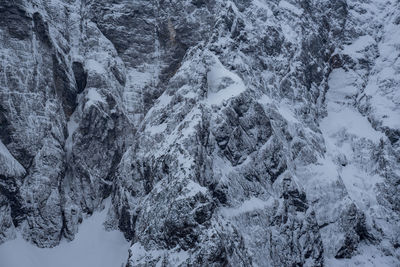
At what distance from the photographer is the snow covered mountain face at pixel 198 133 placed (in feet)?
149

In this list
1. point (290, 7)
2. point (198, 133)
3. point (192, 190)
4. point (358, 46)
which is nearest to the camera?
point (192, 190)

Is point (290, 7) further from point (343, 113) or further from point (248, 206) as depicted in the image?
point (248, 206)

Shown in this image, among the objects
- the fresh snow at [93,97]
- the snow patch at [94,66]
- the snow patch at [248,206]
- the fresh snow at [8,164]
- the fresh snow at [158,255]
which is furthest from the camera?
the snow patch at [94,66]

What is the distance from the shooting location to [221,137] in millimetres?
49594

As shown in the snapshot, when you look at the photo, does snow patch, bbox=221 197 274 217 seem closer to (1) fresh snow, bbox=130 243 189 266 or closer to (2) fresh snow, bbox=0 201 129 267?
(1) fresh snow, bbox=130 243 189 266

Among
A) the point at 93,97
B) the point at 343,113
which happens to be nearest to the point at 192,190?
the point at 93,97

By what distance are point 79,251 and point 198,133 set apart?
21.4 metres

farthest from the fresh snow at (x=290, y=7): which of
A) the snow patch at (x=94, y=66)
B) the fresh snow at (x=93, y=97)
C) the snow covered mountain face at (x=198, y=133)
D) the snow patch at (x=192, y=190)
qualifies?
the snow patch at (x=192, y=190)

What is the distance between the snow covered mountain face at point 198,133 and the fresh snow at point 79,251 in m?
1.15

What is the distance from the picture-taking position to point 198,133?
4616cm

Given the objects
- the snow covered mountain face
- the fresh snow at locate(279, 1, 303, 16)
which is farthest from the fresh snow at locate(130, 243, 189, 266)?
the fresh snow at locate(279, 1, 303, 16)

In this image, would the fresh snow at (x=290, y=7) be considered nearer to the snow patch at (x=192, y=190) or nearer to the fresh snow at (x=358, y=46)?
the fresh snow at (x=358, y=46)

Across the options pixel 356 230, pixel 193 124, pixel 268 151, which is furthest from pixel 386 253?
pixel 193 124

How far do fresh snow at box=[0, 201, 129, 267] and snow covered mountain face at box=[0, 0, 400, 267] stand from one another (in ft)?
3.78
